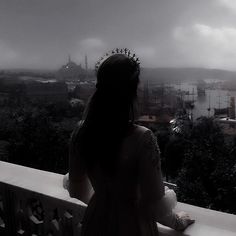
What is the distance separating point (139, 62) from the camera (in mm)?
824

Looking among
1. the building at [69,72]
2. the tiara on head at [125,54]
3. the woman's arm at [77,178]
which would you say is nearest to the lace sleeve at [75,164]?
the woman's arm at [77,178]

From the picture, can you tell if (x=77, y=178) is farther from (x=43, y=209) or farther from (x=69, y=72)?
(x=69, y=72)

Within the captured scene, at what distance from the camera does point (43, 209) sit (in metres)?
1.29

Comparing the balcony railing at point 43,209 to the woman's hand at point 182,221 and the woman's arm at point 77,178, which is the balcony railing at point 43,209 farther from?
the woman's arm at point 77,178

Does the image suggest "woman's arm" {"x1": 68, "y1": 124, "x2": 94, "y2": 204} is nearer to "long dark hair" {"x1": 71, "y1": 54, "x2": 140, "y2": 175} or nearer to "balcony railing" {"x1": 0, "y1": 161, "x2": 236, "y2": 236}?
"long dark hair" {"x1": 71, "y1": 54, "x2": 140, "y2": 175}

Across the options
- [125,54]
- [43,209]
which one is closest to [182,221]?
[125,54]

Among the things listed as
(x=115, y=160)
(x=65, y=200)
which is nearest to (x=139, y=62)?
(x=115, y=160)

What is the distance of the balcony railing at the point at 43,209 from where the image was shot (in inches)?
38.1

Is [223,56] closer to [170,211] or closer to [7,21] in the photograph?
[7,21]

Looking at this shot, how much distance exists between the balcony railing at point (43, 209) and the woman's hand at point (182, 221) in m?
0.01

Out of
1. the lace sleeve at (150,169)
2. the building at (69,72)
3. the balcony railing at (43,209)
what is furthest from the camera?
the building at (69,72)

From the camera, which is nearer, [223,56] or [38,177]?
[38,177]

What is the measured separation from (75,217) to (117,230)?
0.36m

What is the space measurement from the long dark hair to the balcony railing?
286mm
